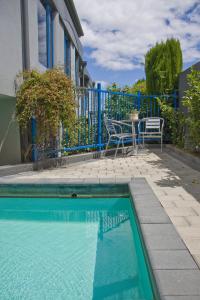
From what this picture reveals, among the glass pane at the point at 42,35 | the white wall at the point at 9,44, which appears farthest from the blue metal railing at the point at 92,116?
the glass pane at the point at 42,35

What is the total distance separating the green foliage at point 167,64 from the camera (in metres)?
8.36

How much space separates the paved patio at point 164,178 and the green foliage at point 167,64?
302cm

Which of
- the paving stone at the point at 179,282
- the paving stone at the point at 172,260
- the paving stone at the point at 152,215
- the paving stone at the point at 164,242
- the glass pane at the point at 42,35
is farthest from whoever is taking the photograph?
the glass pane at the point at 42,35

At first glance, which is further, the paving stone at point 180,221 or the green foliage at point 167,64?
the green foliage at point 167,64

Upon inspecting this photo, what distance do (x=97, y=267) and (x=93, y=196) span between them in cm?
182

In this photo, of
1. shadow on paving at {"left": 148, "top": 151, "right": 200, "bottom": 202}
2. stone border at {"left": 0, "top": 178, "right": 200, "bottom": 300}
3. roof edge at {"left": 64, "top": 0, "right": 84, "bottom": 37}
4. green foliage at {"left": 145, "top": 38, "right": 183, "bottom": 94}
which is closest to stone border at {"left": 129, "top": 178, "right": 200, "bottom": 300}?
stone border at {"left": 0, "top": 178, "right": 200, "bottom": 300}

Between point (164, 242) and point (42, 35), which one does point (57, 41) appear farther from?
point (164, 242)

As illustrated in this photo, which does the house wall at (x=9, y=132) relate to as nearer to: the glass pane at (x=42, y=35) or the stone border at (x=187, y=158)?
the glass pane at (x=42, y=35)

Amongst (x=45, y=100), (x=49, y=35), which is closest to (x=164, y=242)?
(x=45, y=100)

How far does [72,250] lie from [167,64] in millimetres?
7109

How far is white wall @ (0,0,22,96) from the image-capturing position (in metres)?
4.48

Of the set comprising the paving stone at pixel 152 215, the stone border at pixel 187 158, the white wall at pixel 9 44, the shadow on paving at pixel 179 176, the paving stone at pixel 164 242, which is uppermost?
the white wall at pixel 9 44

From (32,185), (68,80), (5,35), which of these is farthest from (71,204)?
(5,35)

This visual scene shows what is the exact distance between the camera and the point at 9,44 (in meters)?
4.67
